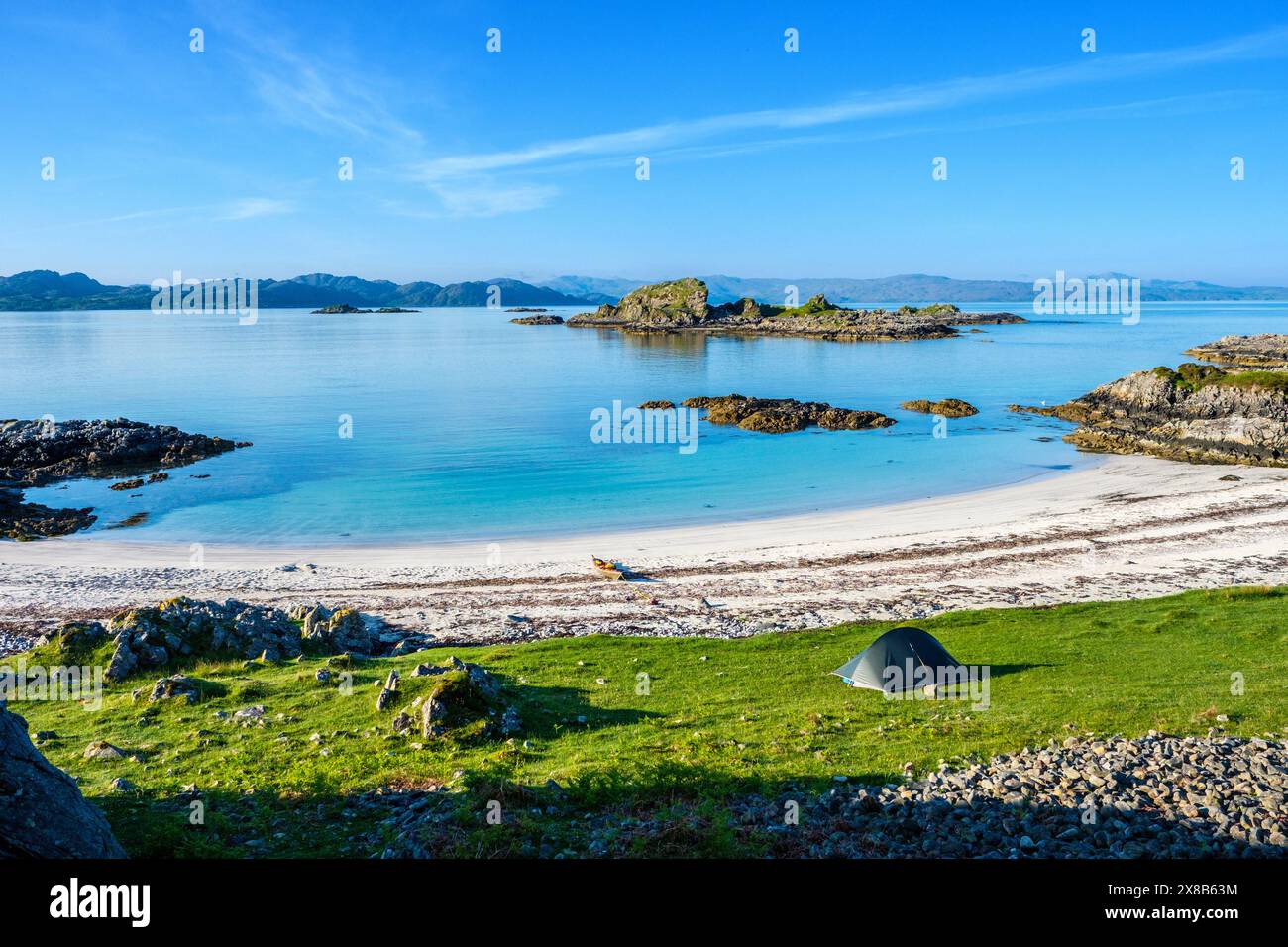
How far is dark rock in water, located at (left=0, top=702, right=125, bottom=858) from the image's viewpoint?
8.80 m

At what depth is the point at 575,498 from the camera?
52031 millimetres

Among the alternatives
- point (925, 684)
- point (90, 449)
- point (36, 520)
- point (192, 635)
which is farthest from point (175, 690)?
point (90, 449)

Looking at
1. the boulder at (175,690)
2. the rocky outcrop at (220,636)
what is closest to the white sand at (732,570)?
the rocky outcrop at (220,636)

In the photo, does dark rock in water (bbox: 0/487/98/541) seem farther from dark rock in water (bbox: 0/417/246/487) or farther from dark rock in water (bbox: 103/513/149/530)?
dark rock in water (bbox: 0/417/246/487)

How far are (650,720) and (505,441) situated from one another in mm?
56104

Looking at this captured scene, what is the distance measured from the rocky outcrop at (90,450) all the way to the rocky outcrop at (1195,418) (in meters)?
78.9

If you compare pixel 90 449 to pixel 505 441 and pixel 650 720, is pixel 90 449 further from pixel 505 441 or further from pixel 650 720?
pixel 650 720

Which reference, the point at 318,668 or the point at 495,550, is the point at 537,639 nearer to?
the point at 318,668

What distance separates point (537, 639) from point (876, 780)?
15710 mm

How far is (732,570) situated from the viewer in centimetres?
3644
